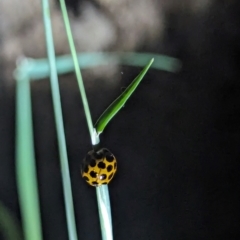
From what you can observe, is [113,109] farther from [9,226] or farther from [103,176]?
[9,226]

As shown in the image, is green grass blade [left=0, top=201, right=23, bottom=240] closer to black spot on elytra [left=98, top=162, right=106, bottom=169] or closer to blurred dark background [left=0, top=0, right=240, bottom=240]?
blurred dark background [left=0, top=0, right=240, bottom=240]

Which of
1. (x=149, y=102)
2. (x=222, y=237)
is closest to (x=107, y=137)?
(x=149, y=102)

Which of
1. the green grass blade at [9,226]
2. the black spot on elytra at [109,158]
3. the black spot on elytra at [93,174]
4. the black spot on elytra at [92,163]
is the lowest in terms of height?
the green grass blade at [9,226]

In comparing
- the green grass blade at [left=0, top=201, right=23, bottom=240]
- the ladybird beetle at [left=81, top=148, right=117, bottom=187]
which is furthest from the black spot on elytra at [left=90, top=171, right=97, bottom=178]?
the green grass blade at [left=0, top=201, right=23, bottom=240]

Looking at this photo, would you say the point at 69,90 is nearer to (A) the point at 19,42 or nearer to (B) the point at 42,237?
(A) the point at 19,42

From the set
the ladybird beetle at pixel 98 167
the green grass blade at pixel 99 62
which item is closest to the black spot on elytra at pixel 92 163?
the ladybird beetle at pixel 98 167

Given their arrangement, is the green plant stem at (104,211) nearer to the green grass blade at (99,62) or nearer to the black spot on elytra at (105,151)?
the black spot on elytra at (105,151)

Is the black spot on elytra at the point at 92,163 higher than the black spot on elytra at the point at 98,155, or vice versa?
the black spot on elytra at the point at 98,155

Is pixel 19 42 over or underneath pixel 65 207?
over
